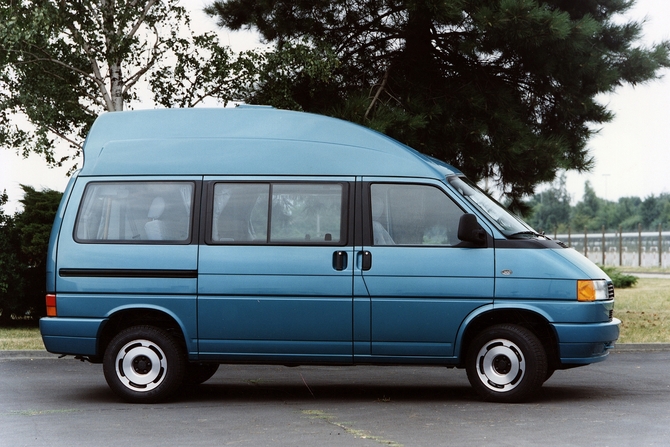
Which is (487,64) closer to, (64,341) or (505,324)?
(505,324)

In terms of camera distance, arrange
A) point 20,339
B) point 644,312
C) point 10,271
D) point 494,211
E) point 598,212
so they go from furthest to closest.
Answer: point 598,212 → point 644,312 → point 10,271 → point 20,339 → point 494,211

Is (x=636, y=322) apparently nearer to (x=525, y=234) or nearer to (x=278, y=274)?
(x=525, y=234)

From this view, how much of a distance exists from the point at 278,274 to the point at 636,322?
11.7 meters

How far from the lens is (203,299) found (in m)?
8.81

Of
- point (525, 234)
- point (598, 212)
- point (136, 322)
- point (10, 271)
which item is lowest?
point (136, 322)

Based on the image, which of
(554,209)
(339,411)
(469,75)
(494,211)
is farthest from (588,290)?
(554,209)

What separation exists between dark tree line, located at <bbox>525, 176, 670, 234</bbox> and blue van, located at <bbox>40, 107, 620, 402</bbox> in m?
81.5

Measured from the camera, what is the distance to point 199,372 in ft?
33.4

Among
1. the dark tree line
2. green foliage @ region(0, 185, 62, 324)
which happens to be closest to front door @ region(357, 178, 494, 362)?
green foliage @ region(0, 185, 62, 324)

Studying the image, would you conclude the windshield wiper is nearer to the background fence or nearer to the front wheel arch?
the front wheel arch

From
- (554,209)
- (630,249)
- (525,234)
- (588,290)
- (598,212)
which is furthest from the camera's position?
(554,209)

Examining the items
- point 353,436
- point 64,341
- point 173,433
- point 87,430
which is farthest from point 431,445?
point 64,341

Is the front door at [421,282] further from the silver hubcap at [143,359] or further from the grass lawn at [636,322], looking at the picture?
the grass lawn at [636,322]

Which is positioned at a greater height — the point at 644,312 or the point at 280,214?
the point at 280,214
